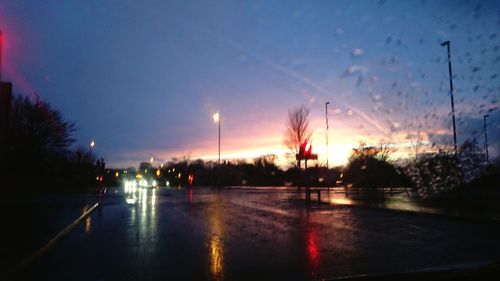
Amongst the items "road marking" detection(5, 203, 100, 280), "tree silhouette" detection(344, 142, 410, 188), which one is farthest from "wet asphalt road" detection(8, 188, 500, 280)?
"tree silhouette" detection(344, 142, 410, 188)

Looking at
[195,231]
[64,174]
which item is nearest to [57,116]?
[64,174]

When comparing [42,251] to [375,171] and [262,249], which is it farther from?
[375,171]

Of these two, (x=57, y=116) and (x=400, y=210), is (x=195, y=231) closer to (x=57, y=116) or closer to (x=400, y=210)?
(x=400, y=210)

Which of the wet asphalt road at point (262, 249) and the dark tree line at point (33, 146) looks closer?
the wet asphalt road at point (262, 249)

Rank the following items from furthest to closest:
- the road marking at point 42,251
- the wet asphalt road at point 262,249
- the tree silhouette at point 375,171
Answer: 1. the tree silhouette at point 375,171
2. the wet asphalt road at point 262,249
3. the road marking at point 42,251

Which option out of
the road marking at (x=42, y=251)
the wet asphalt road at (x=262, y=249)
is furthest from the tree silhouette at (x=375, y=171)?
the road marking at (x=42, y=251)

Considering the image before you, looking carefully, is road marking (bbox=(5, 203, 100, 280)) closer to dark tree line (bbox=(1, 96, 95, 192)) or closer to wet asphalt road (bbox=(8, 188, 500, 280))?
wet asphalt road (bbox=(8, 188, 500, 280))

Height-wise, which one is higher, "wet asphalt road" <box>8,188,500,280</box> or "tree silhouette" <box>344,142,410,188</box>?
"tree silhouette" <box>344,142,410,188</box>

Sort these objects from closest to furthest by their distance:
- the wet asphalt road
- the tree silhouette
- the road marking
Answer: the road marking
the wet asphalt road
the tree silhouette

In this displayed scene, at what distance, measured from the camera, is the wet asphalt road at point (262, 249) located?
8.08 meters

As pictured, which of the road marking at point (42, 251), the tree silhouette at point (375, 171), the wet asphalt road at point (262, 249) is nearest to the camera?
the road marking at point (42, 251)

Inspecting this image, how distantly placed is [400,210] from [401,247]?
33.0 feet

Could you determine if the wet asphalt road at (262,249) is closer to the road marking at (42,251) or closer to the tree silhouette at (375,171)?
the road marking at (42,251)

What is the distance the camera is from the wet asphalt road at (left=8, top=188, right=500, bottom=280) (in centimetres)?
808
